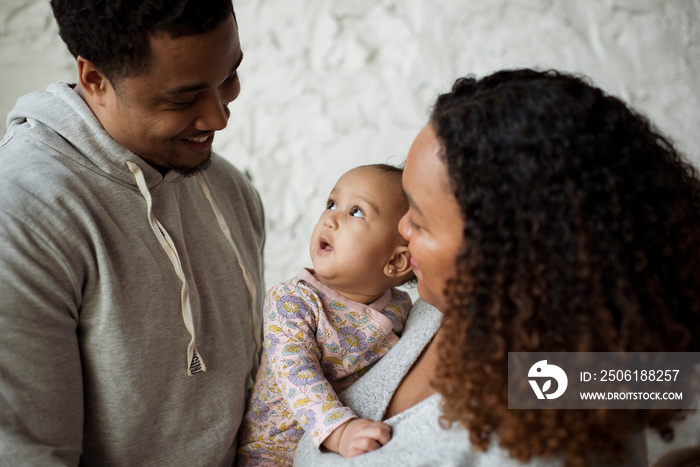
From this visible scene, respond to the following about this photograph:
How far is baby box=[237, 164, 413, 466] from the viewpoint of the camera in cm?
131

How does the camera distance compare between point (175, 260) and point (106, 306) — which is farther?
point (175, 260)

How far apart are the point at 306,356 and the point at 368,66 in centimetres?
127

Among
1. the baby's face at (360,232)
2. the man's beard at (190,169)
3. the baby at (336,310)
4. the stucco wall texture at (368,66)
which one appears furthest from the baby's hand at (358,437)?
the stucco wall texture at (368,66)

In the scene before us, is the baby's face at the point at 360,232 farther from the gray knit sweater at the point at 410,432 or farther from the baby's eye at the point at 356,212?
the gray knit sweater at the point at 410,432

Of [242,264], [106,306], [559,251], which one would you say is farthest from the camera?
[242,264]

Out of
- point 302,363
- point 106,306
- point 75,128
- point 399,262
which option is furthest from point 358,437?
point 75,128

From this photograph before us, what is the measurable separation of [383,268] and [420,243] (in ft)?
1.32

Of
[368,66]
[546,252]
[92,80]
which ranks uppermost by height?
[368,66]

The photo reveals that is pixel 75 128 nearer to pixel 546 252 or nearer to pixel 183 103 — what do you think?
pixel 183 103

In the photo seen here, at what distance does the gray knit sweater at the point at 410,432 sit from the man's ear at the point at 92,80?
93 centimetres

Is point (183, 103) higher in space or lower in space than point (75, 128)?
higher

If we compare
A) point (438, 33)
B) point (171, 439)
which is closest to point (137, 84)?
point (171, 439)

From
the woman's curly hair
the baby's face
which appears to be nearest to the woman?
the woman's curly hair

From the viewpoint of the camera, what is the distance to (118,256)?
1220mm
